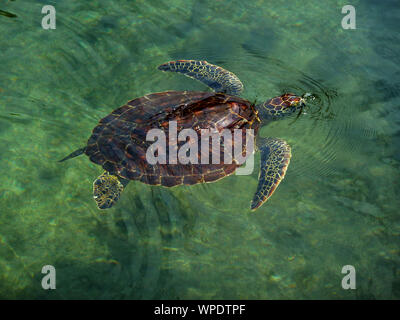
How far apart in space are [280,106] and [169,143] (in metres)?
1.96

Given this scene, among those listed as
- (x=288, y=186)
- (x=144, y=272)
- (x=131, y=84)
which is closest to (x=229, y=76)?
(x=131, y=84)

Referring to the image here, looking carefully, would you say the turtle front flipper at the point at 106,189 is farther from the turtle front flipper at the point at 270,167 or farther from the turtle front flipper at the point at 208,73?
the turtle front flipper at the point at 208,73

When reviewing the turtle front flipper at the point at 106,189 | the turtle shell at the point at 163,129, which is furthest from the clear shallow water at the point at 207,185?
the turtle shell at the point at 163,129

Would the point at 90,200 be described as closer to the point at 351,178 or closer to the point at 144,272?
the point at 144,272

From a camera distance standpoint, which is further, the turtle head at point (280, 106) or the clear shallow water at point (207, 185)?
the turtle head at point (280, 106)

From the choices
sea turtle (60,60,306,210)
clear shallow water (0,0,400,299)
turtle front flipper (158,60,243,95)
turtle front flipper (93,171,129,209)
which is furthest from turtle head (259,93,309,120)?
turtle front flipper (93,171,129,209)

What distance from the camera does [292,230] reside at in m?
4.33

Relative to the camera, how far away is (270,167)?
183 inches

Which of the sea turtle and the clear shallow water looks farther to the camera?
the sea turtle

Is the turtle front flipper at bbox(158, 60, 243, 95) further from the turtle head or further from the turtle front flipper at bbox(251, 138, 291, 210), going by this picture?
the turtle front flipper at bbox(251, 138, 291, 210)

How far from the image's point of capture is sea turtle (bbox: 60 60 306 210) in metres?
4.38

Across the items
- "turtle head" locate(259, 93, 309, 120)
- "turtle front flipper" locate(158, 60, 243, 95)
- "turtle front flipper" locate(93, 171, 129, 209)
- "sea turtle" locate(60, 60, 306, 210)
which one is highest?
"turtle front flipper" locate(158, 60, 243, 95)

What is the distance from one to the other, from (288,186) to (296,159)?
49 cm

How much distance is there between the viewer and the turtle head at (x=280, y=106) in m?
5.16
